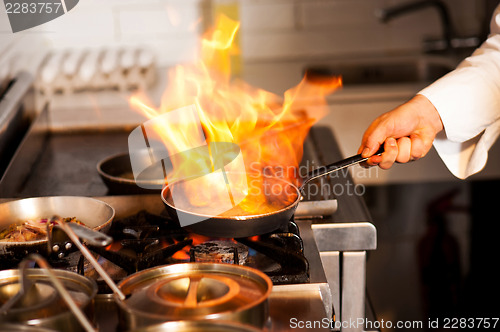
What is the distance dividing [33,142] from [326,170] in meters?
0.81

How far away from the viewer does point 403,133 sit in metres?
1.33

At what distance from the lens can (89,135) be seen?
5.84 feet

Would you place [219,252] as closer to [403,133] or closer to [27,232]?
[27,232]

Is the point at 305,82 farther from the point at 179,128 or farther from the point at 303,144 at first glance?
the point at 179,128

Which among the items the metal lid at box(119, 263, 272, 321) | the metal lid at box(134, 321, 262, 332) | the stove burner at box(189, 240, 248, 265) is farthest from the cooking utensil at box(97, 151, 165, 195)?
the metal lid at box(134, 321, 262, 332)

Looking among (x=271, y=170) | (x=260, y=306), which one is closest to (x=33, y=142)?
(x=271, y=170)

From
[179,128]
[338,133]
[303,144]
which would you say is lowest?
[338,133]

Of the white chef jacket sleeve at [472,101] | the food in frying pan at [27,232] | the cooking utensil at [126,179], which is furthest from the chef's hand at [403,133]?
the food in frying pan at [27,232]

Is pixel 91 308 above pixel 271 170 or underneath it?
above

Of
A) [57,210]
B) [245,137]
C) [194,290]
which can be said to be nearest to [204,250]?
[194,290]

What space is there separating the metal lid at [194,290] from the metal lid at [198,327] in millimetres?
21

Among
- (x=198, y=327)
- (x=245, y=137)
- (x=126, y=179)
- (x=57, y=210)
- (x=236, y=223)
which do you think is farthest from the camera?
(x=245, y=137)

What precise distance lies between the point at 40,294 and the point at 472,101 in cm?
103
